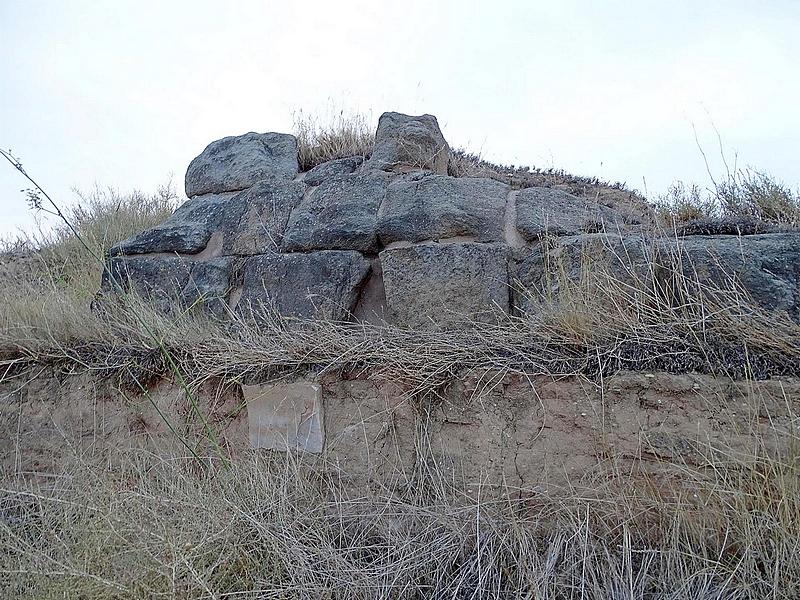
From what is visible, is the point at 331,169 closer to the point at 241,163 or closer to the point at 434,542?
the point at 241,163

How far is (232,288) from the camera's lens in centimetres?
328

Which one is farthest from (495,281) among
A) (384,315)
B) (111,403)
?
(111,403)

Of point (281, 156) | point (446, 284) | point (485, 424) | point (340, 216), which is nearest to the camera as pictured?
point (485, 424)

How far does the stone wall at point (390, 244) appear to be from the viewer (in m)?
2.59

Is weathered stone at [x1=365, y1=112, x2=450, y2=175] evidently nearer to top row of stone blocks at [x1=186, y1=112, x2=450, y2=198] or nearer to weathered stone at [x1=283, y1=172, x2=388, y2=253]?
top row of stone blocks at [x1=186, y1=112, x2=450, y2=198]

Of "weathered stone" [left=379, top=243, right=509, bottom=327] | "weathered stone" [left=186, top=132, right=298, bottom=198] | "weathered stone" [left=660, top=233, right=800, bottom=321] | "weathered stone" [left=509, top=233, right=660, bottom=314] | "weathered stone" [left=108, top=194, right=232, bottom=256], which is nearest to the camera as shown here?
"weathered stone" [left=660, top=233, right=800, bottom=321]

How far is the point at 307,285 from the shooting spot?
303cm

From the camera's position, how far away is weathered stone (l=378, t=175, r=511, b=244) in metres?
2.94

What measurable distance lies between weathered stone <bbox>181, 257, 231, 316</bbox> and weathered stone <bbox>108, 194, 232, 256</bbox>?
178 mm

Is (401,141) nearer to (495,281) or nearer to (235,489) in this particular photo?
(495,281)

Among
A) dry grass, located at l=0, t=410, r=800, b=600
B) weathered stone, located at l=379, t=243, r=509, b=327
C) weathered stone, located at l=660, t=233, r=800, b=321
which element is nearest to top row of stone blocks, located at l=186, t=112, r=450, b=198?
weathered stone, located at l=379, t=243, r=509, b=327

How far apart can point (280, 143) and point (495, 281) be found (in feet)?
6.11

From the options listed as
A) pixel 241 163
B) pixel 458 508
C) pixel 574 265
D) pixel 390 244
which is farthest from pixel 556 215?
pixel 241 163

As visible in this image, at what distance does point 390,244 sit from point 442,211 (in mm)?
286
